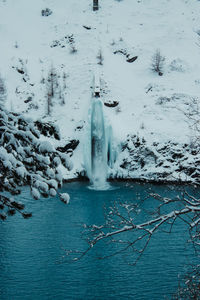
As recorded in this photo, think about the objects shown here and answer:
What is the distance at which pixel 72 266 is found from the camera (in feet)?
49.3

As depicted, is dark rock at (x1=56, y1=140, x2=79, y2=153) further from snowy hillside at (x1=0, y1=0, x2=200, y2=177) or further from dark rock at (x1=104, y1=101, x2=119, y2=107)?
dark rock at (x1=104, y1=101, x2=119, y2=107)

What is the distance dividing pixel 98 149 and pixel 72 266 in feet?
54.5

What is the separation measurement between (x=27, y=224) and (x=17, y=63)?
81.0ft

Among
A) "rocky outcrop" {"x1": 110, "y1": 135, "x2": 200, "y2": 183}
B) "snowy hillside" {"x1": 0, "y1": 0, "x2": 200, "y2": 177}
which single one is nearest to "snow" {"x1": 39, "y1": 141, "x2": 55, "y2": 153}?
"snowy hillside" {"x1": 0, "y1": 0, "x2": 200, "y2": 177}

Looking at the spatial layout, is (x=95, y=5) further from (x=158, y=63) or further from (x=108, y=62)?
(x=158, y=63)

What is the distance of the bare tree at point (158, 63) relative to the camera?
127 ft

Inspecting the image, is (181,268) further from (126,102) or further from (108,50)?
(108,50)

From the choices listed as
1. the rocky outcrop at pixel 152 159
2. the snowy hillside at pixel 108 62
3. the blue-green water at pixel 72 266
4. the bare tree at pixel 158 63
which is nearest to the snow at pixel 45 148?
the blue-green water at pixel 72 266

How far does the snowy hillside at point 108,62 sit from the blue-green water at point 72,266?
38.2 ft

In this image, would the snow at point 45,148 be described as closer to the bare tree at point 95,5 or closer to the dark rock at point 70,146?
the dark rock at point 70,146

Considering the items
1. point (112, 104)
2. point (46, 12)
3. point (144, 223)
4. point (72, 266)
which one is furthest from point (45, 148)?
point (46, 12)

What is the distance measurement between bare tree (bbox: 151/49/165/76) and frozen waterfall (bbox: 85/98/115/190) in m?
11.6

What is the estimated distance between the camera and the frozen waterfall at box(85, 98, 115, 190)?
1176 inches

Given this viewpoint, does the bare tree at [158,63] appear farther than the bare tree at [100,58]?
No
